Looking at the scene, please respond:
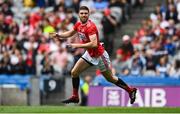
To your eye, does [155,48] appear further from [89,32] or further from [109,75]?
[89,32]

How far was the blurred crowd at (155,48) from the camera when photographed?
24.9 meters

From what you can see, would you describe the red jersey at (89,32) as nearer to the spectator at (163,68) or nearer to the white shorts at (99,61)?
the white shorts at (99,61)

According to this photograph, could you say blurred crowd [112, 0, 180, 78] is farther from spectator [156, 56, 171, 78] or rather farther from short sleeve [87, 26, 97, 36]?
short sleeve [87, 26, 97, 36]

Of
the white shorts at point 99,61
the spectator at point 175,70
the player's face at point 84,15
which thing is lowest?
the white shorts at point 99,61

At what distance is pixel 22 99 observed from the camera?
26000 millimetres

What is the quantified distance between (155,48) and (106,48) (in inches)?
114

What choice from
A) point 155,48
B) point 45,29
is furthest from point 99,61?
point 45,29

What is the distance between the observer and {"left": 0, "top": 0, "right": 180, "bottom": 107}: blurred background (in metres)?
23.3

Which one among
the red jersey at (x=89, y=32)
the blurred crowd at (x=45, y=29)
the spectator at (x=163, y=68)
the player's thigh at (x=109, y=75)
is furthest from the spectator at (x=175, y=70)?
the red jersey at (x=89, y=32)

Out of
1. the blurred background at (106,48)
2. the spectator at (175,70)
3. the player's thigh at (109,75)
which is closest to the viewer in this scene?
the player's thigh at (109,75)

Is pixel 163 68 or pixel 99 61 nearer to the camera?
pixel 99 61

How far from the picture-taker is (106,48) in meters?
28.1

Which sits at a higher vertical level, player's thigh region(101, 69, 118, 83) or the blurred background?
the blurred background

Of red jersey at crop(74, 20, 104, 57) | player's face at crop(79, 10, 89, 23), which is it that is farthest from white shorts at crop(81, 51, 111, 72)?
player's face at crop(79, 10, 89, 23)
